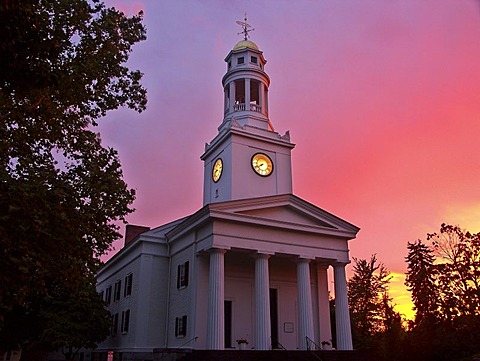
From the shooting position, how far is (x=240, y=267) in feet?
93.7

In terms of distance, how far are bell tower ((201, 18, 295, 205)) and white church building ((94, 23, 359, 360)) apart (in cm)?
8

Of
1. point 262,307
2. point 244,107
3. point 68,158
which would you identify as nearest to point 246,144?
point 244,107

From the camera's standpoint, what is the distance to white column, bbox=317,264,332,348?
2900 centimetres

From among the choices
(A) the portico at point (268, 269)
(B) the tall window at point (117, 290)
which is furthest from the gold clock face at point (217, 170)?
(B) the tall window at point (117, 290)

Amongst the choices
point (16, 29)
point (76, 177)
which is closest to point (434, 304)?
point (76, 177)

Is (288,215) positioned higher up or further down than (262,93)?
further down

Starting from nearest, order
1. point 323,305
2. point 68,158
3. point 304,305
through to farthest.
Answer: point 68,158 < point 304,305 < point 323,305

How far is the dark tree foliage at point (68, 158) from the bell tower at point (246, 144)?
1751cm

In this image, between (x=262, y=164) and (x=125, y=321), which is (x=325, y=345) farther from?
(x=125, y=321)

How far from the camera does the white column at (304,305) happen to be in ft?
84.3

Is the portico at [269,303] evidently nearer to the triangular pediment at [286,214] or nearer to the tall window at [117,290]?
the triangular pediment at [286,214]

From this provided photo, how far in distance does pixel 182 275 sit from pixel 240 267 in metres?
3.55

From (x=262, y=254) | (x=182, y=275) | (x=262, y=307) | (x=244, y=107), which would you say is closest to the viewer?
(x=262, y=307)

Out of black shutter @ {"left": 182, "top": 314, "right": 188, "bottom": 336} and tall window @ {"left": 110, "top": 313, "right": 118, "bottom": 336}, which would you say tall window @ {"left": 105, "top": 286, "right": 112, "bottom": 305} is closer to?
tall window @ {"left": 110, "top": 313, "right": 118, "bottom": 336}
